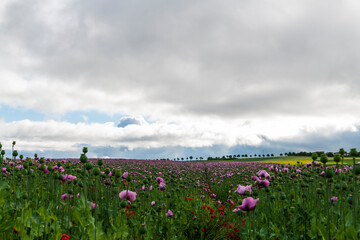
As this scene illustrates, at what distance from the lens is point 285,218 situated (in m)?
6.12

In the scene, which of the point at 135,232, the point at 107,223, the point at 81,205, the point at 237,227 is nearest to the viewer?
the point at 81,205

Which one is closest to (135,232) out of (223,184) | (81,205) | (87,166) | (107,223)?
(107,223)

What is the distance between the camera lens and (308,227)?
17.0ft

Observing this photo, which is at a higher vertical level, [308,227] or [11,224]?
[11,224]

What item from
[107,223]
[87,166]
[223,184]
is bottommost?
[223,184]

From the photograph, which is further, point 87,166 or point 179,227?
point 179,227

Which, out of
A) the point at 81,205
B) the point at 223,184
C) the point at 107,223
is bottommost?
the point at 223,184

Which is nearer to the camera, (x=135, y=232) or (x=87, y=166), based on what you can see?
(x=87, y=166)

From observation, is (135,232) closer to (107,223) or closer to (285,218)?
(107,223)

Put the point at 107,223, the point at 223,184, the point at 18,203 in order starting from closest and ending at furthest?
1. the point at 107,223
2. the point at 18,203
3. the point at 223,184

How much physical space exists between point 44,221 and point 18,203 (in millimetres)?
1146

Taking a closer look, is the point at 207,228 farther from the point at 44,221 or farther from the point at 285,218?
the point at 44,221

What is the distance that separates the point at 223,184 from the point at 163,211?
917 cm

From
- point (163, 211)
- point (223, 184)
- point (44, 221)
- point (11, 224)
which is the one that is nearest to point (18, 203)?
point (11, 224)
